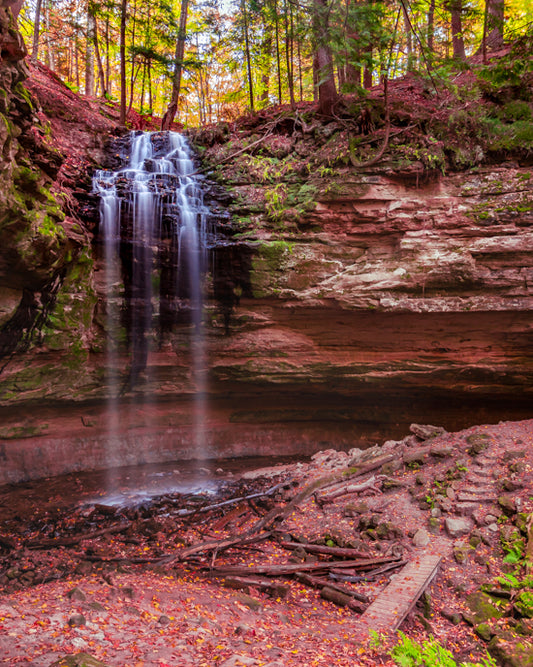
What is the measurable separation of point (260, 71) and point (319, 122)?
6.80m

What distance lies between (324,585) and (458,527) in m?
2.32

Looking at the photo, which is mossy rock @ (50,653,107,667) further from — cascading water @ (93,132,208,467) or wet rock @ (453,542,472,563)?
cascading water @ (93,132,208,467)

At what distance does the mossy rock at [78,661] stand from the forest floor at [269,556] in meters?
0.19

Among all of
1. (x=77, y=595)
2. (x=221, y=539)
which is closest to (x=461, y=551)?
(x=221, y=539)

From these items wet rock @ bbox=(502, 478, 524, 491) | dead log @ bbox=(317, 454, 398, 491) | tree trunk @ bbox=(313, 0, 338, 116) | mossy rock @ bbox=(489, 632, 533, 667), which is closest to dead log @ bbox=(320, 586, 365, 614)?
mossy rock @ bbox=(489, 632, 533, 667)

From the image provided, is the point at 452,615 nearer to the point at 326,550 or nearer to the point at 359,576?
the point at 359,576

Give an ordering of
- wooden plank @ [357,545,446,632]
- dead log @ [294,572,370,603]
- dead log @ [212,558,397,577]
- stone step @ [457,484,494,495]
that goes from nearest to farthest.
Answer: wooden plank @ [357,545,446,632]
dead log @ [294,572,370,603]
dead log @ [212,558,397,577]
stone step @ [457,484,494,495]

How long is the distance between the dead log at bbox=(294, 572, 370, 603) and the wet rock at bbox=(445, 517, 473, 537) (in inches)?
75.3

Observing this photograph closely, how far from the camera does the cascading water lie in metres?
8.95

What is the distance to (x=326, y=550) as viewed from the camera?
19.2 feet

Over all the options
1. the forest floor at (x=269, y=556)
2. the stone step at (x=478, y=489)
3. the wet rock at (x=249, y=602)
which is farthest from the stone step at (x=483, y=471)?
the wet rock at (x=249, y=602)

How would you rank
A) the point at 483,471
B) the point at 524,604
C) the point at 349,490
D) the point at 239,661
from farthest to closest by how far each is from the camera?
the point at 349,490, the point at 483,471, the point at 524,604, the point at 239,661

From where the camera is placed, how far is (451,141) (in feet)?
30.0

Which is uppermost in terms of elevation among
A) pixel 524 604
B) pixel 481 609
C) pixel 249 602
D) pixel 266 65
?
pixel 266 65
